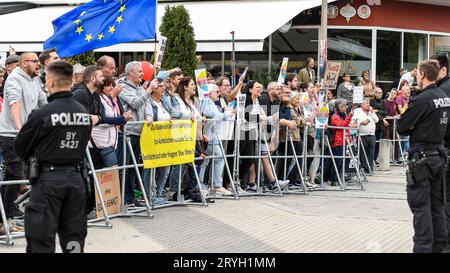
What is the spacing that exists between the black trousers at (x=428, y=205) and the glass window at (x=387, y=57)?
17848 millimetres

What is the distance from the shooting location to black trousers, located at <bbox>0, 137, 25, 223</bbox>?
364 inches

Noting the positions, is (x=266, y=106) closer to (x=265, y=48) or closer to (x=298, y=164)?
(x=298, y=164)

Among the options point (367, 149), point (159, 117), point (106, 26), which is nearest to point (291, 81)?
point (367, 149)

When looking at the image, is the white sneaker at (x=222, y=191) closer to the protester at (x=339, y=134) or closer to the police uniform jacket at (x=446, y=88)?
the protester at (x=339, y=134)

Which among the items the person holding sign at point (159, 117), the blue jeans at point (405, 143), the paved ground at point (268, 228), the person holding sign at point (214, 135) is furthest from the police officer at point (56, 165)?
the blue jeans at point (405, 143)

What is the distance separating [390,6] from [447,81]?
57.3 feet

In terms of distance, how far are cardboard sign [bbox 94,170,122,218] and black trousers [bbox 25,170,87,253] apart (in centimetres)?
349

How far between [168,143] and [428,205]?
444 centimetres

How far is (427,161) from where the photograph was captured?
8.39m

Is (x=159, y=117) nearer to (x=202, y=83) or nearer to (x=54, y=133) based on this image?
(x=202, y=83)

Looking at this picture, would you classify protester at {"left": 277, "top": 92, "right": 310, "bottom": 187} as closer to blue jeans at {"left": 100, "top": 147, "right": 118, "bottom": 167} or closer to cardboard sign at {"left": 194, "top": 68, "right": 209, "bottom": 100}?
cardboard sign at {"left": 194, "top": 68, "right": 209, "bottom": 100}

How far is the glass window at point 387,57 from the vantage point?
26125mm

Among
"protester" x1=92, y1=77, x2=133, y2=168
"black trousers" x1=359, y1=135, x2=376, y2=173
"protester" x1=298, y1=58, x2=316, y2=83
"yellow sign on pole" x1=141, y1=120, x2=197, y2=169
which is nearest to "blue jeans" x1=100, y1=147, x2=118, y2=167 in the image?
"protester" x1=92, y1=77, x2=133, y2=168
